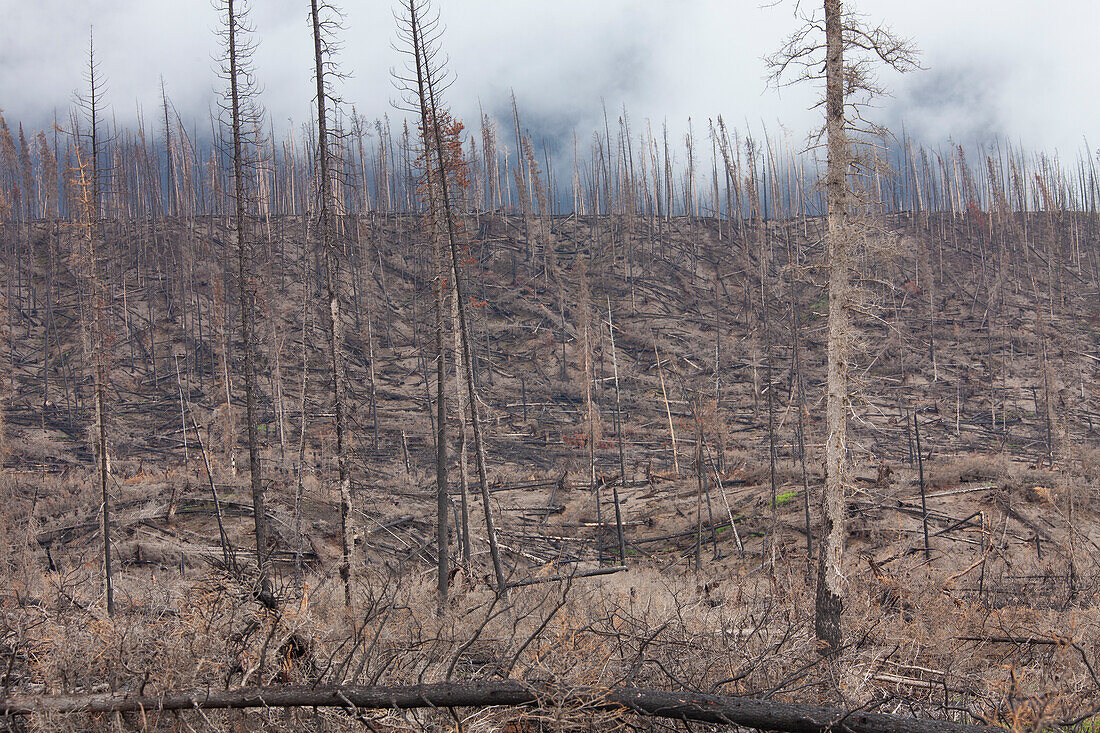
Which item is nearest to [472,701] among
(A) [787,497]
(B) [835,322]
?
(B) [835,322]

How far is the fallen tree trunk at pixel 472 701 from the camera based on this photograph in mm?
4070

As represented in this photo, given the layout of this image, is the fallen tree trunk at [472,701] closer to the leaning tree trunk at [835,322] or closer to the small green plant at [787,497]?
the leaning tree trunk at [835,322]

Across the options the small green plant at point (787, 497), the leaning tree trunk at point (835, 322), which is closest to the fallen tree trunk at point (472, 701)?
the leaning tree trunk at point (835, 322)

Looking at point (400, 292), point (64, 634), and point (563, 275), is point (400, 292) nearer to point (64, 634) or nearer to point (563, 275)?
point (563, 275)

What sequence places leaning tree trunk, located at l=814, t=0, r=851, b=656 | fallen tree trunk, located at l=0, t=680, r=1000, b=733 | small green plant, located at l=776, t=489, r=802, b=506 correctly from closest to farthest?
fallen tree trunk, located at l=0, t=680, r=1000, b=733 → leaning tree trunk, located at l=814, t=0, r=851, b=656 → small green plant, located at l=776, t=489, r=802, b=506

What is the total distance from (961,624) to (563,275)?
51.5 m

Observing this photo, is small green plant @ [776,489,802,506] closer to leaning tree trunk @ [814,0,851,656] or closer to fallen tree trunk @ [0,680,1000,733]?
leaning tree trunk @ [814,0,851,656]

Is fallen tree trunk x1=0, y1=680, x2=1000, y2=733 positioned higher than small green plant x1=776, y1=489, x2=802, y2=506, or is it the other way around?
fallen tree trunk x1=0, y1=680, x2=1000, y2=733

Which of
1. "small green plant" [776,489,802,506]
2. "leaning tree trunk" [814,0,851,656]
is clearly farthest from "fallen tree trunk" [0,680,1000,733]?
"small green plant" [776,489,802,506]

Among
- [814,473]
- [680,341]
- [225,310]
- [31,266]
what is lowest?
[814,473]

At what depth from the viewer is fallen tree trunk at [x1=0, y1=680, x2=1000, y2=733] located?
4.07 meters

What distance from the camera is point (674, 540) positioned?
2541cm

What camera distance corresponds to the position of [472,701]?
4.15m

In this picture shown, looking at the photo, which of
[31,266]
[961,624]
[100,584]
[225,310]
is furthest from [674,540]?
[31,266]
